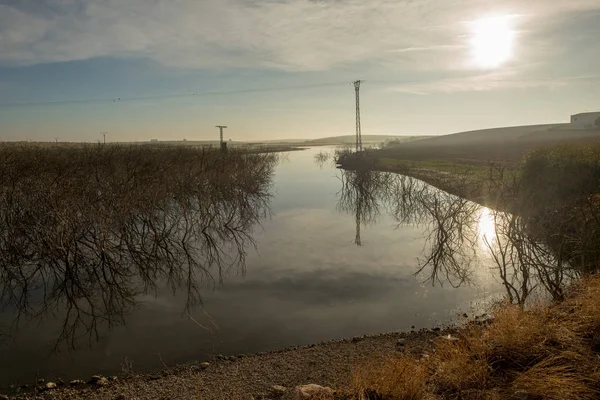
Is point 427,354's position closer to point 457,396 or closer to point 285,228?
point 457,396

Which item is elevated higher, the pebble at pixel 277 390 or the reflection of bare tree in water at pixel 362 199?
the reflection of bare tree in water at pixel 362 199

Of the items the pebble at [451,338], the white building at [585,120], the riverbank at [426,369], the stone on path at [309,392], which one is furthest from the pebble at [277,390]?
the white building at [585,120]

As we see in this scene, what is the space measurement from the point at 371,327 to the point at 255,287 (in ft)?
14.8

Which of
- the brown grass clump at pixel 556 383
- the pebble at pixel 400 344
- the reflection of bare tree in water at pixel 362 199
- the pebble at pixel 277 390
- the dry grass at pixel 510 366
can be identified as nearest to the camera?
the brown grass clump at pixel 556 383

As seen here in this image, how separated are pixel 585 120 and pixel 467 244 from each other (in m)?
93.6

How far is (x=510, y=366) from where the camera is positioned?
642 cm

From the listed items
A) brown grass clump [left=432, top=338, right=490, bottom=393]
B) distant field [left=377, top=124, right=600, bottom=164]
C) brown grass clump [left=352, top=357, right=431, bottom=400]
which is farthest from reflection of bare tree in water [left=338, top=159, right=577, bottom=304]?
distant field [left=377, top=124, right=600, bottom=164]

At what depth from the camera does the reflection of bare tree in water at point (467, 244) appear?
11.4 metres

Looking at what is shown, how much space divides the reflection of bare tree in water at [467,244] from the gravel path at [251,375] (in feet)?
13.7

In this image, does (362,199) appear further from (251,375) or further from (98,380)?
(98,380)

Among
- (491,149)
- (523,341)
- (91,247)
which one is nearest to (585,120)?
(491,149)

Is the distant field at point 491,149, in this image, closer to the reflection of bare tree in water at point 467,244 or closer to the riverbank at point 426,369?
the reflection of bare tree in water at point 467,244

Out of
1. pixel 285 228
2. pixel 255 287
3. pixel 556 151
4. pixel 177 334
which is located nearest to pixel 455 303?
pixel 255 287

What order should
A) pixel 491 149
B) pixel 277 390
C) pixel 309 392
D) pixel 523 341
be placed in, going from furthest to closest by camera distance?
pixel 491 149, pixel 277 390, pixel 523 341, pixel 309 392
